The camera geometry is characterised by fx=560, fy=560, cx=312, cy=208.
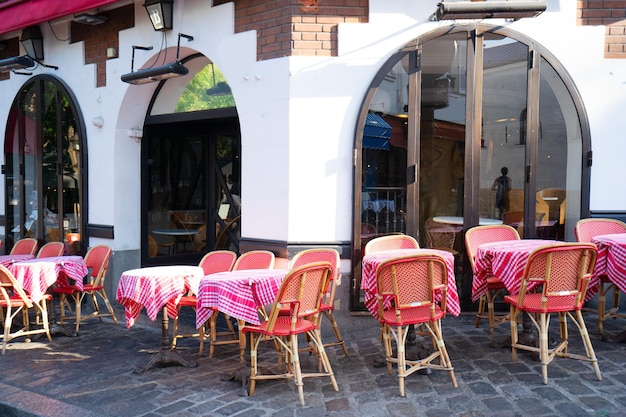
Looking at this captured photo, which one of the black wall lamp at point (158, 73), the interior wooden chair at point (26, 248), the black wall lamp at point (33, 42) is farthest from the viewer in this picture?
the black wall lamp at point (33, 42)

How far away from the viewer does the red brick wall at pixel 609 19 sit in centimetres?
579

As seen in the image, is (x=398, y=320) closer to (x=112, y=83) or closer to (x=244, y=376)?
(x=244, y=376)

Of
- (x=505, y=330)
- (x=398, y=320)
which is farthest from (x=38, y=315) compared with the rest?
(x=505, y=330)

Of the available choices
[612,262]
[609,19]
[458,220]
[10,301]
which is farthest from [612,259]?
[10,301]

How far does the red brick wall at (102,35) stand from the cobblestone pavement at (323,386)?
384cm

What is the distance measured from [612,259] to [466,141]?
181cm

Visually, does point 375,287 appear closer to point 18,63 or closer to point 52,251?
point 52,251

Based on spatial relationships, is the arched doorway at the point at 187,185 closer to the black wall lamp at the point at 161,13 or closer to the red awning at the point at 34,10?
the black wall lamp at the point at 161,13

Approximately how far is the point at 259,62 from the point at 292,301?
114 inches

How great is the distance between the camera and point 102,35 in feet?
24.3

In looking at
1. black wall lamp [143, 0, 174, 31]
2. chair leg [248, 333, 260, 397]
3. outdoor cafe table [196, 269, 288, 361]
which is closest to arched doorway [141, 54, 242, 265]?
black wall lamp [143, 0, 174, 31]

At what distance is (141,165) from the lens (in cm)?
761

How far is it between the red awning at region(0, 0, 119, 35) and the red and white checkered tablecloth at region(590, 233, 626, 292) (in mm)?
5742

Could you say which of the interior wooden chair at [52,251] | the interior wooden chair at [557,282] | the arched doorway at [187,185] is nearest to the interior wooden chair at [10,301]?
the interior wooden chair at [52,251]
